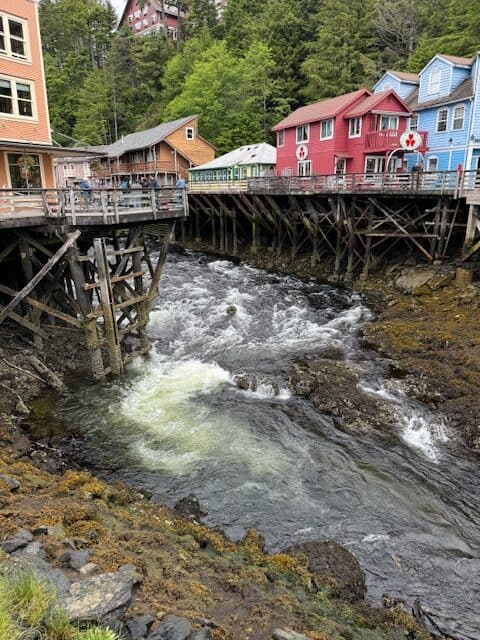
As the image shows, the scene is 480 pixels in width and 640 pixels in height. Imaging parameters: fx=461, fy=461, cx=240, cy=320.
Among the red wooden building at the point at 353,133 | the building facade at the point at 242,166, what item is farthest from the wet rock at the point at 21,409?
the building facade at the point at 242,166

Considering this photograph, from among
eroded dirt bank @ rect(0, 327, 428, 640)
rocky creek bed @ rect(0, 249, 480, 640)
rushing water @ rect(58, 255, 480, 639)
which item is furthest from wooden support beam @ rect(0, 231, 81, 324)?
eroded dirt bank @ rect(0, 327, 428, 640)

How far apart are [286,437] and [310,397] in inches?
75.3

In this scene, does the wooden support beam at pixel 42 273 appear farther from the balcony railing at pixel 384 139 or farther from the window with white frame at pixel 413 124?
the window with white frame at pixel 413 124

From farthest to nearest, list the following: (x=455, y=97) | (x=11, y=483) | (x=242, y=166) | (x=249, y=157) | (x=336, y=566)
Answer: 1. (x=249, y=157)
2. (x=242, y=166)
3. (x=455, y=97)
4. (x=11, y=483)
5. (x=336, y=566)

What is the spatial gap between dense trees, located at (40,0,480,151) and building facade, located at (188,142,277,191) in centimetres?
919

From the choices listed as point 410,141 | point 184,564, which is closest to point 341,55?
point 410,141

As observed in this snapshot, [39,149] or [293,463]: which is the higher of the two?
[39,149]

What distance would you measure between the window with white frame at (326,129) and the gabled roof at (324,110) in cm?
41

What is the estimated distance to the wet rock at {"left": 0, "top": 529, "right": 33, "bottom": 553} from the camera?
16.3ft

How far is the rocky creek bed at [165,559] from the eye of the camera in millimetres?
4559

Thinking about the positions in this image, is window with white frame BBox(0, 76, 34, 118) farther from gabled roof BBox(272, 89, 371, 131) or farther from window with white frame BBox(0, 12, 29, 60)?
gabled roof BBox(272, 89, 371, 131)

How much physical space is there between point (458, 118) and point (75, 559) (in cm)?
3187

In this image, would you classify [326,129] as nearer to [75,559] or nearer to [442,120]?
[442,120]

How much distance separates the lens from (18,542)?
202 inches
